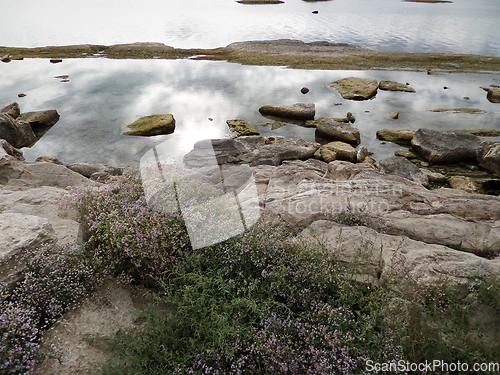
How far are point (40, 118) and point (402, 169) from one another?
64.4ft

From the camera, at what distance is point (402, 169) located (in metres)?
12.7

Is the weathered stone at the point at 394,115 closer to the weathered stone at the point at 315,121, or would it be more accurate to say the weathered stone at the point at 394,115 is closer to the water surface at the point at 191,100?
the water surface at the point at 191,100

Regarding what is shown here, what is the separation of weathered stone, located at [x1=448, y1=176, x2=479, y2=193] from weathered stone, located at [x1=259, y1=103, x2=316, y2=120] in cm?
861

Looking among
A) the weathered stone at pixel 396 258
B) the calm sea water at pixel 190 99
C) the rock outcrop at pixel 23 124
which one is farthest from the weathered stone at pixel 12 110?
the weathered stone at pixel 396 258

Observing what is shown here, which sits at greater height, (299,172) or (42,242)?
(42,242)

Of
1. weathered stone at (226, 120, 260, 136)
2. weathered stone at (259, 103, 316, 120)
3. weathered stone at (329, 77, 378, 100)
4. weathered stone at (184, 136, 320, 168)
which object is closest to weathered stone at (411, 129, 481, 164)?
weathered stone at (184, 136, 320, 168)

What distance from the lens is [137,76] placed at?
988 inches

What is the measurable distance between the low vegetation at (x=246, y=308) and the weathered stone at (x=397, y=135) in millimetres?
13602

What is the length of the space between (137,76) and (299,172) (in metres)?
22.2

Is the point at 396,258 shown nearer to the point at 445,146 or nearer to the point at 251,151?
the point at 251,151

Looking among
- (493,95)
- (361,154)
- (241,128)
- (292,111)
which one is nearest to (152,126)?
(241,128)

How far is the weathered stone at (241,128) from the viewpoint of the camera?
16422 millimetres

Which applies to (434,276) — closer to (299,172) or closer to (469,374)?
(469,374)

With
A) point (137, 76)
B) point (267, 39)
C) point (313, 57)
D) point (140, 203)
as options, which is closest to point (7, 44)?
point (137, 76)
